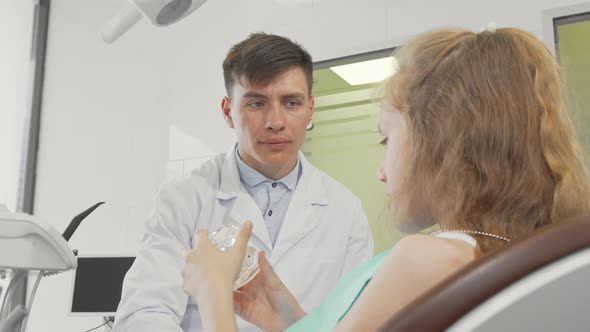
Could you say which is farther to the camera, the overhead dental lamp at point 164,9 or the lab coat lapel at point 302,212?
the lab coat lapel at point 302,212

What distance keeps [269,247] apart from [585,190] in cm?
110

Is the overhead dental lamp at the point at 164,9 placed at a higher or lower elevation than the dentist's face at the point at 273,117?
higher

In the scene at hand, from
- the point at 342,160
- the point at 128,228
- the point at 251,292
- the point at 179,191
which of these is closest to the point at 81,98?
the point at 128,228

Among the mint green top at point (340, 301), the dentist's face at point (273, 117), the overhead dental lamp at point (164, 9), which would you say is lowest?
the mint green top at point (340, 301)

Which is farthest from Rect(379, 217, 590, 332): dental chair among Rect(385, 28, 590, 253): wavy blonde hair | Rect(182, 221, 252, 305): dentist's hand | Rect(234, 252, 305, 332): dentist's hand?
Rect(234, 252, 305, 332): dentist's hand

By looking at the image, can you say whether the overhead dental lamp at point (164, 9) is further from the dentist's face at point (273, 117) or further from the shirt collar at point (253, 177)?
the shirt collar at point (253, 177)

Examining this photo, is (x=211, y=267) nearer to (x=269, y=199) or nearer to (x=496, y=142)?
(x=496, y=142)

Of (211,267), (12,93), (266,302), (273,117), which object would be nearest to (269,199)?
(273,117)

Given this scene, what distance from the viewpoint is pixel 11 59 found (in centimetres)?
410

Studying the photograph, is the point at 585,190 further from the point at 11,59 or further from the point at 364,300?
the point at 11,59

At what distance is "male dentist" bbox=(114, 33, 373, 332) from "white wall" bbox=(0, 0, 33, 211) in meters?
2.70

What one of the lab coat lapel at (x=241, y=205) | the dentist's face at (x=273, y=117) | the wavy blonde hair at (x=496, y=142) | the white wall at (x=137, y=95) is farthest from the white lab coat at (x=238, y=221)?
the white wall at (x=137, y=95)

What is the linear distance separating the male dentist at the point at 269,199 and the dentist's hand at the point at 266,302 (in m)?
0.48

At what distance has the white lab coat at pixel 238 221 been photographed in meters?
1.60
